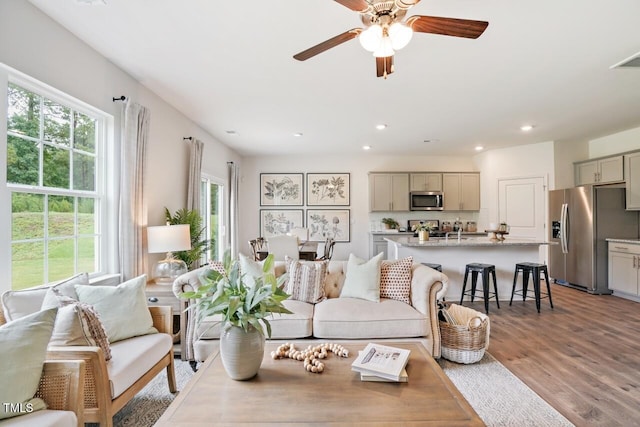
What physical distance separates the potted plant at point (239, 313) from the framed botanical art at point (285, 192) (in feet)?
19.5

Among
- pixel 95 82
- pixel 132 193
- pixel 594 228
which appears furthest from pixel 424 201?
pixel 95 82

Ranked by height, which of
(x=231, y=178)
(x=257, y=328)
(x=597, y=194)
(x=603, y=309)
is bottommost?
(x=603, y=309)

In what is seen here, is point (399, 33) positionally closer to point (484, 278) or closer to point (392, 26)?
point (392, 26)

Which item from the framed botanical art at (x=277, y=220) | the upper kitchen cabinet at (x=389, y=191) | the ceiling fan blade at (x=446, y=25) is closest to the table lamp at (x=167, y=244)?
the ceiling fan blade at (x=446, y=25)

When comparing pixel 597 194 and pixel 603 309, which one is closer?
pixel 603 309

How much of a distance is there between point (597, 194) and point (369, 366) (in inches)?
227

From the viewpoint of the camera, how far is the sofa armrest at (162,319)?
231cm

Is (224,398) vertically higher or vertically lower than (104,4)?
lower

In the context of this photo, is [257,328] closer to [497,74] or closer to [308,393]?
[308,393]

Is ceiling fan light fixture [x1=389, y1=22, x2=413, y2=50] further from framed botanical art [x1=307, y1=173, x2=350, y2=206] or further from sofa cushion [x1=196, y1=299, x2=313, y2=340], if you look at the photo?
framed botanical art [x1=307, y1=173, x2=350, y2=206]

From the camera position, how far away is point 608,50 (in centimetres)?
273

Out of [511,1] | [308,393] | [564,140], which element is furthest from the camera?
[564,140]

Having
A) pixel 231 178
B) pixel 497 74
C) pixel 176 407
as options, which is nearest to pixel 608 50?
pixel 497 74

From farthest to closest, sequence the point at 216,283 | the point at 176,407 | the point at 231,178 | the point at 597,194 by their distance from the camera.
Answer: the point at 231,178 < the point at 597,194 < the point at 216,283 < the point at 176,407
